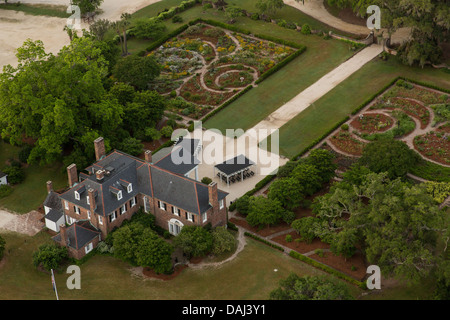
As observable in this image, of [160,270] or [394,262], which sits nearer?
[394,262]

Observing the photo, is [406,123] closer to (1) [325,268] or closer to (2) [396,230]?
(1) [325,268]

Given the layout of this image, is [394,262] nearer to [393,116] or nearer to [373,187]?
[373,187]

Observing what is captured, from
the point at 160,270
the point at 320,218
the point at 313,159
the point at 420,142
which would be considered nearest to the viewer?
the point at 160,270

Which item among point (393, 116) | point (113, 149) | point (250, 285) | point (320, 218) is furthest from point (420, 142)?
point (113, 149)

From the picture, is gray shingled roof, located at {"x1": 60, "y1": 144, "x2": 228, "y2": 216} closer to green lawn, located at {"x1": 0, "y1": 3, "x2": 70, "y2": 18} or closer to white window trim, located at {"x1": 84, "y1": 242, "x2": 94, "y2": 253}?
white window trim, located at {"x1": 84, "y1": 242, "x2": 94, "y2": 253}

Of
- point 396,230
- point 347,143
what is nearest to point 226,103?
point 347,143

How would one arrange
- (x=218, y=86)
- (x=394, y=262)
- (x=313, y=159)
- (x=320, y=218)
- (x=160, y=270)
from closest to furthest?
(x=394, y=262), (x=160, y=270), (x=320, y=218), (x=313, y=159), (x=218, y=86)

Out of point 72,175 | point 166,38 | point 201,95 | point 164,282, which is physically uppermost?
point 166,38
